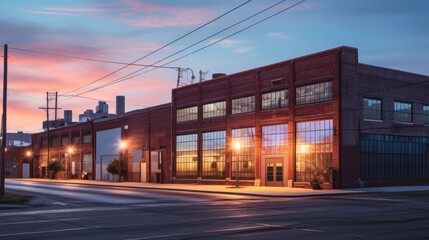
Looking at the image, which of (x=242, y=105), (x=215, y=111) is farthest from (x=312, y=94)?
(x=215, y=111)

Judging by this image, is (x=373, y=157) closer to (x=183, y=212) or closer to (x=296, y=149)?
(x=296, y=149)

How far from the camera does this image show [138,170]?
66.4 meters

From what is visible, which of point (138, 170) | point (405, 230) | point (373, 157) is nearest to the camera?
point (405, 230)

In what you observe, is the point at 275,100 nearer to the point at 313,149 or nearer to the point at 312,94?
the point at 312,94

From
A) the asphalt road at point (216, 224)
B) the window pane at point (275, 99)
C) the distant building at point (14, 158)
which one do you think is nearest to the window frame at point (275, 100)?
the window pane at point (275, 99)

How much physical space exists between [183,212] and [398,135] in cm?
3088

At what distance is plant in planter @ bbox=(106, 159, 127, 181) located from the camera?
68.3m

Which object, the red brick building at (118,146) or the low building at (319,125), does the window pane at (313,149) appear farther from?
the red brick building at (118,146)

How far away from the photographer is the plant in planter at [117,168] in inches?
2687

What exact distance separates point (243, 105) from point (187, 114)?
998 cm

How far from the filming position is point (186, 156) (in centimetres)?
5841

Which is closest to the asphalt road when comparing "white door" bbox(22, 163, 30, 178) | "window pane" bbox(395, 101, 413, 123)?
"window pane" bbox(395, 101, 413, 123)

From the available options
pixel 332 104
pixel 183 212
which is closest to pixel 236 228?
pixel 183 212

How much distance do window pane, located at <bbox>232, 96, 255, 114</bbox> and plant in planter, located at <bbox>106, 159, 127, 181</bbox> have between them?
73.0ft
